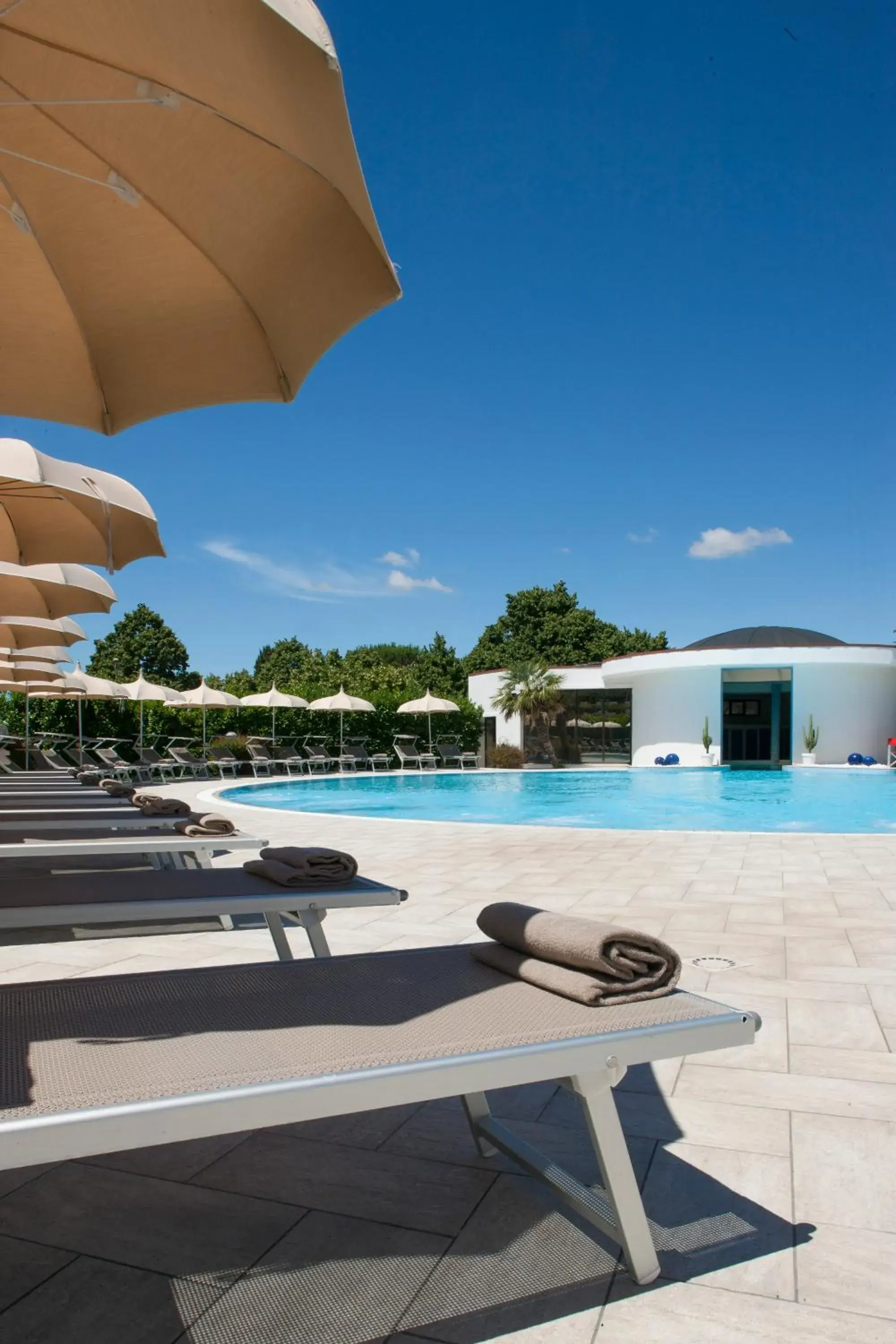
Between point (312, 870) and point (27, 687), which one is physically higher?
point (27, 687)

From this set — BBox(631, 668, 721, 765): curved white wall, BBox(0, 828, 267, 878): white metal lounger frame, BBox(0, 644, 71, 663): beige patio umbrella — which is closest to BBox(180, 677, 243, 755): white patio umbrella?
BBox(0, 644, 71, 663): beige patio umbrella

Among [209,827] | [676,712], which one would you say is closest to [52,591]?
[209,827]

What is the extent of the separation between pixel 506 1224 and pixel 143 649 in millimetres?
52110

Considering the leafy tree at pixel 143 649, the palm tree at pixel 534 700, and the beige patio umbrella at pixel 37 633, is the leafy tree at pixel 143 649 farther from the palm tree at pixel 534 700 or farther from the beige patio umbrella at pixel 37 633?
the beige patio umbrella at pixel 37 633

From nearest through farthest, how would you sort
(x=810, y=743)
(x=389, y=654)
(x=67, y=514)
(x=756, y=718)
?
A: (x=67, y=514)
(x=810, y=743)
(x=756, y=718)
(x=389, y=654)

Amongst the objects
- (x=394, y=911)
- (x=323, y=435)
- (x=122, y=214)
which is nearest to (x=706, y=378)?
(x=323, y=435)

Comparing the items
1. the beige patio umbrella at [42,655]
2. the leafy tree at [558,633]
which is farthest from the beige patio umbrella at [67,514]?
the leafy tree at [558,633]

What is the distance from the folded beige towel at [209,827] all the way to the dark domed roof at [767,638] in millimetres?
22925

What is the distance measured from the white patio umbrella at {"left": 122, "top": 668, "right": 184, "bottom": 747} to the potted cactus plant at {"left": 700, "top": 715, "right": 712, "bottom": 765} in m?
13.8

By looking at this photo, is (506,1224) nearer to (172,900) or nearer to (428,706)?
(172,900)

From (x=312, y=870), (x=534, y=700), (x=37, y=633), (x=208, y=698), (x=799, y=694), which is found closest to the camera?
(x=312, y=870)

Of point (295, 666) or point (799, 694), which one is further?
point (295, 666)

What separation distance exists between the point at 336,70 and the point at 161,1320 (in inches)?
99.2

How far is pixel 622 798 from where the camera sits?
59.6 feet
